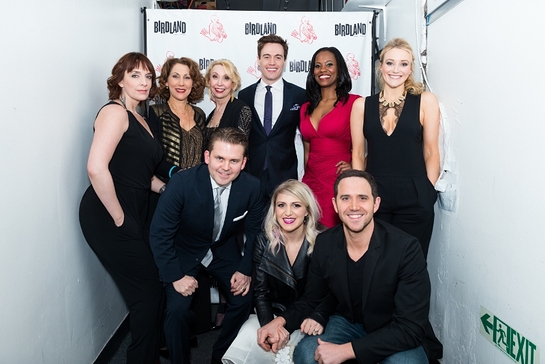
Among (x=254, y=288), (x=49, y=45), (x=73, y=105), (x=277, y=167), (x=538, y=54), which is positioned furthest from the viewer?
(x=277, y=167)

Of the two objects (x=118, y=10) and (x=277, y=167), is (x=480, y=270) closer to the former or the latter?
(x=277, y=167)

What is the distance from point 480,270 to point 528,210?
0.48m

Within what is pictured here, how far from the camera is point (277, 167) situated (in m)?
2.92

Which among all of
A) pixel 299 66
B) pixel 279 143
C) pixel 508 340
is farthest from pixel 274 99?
pixel 508 340

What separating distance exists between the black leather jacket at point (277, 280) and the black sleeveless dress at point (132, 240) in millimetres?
470

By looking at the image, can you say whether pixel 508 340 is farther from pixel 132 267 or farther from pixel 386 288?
pixel 132 267

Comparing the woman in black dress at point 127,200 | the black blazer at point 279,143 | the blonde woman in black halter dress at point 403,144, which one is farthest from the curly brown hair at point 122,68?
the blonde woman in black halter dress at point 403,144

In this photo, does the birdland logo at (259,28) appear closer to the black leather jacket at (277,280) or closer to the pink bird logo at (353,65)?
the pink bird logo at (353,65)

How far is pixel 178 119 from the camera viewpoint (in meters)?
2.73

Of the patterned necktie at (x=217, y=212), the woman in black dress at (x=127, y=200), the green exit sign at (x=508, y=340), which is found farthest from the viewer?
the patterned necktie at (x=217, y=212)

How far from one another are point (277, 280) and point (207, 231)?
1.34ft

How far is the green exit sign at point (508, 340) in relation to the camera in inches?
63.1

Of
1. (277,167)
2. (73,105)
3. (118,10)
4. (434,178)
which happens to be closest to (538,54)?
(434,178)

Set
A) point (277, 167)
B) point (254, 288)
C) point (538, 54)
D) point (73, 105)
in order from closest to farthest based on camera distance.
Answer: point (538, 54)
point (73, 105)
point (254, 288)
point (277, 167)
